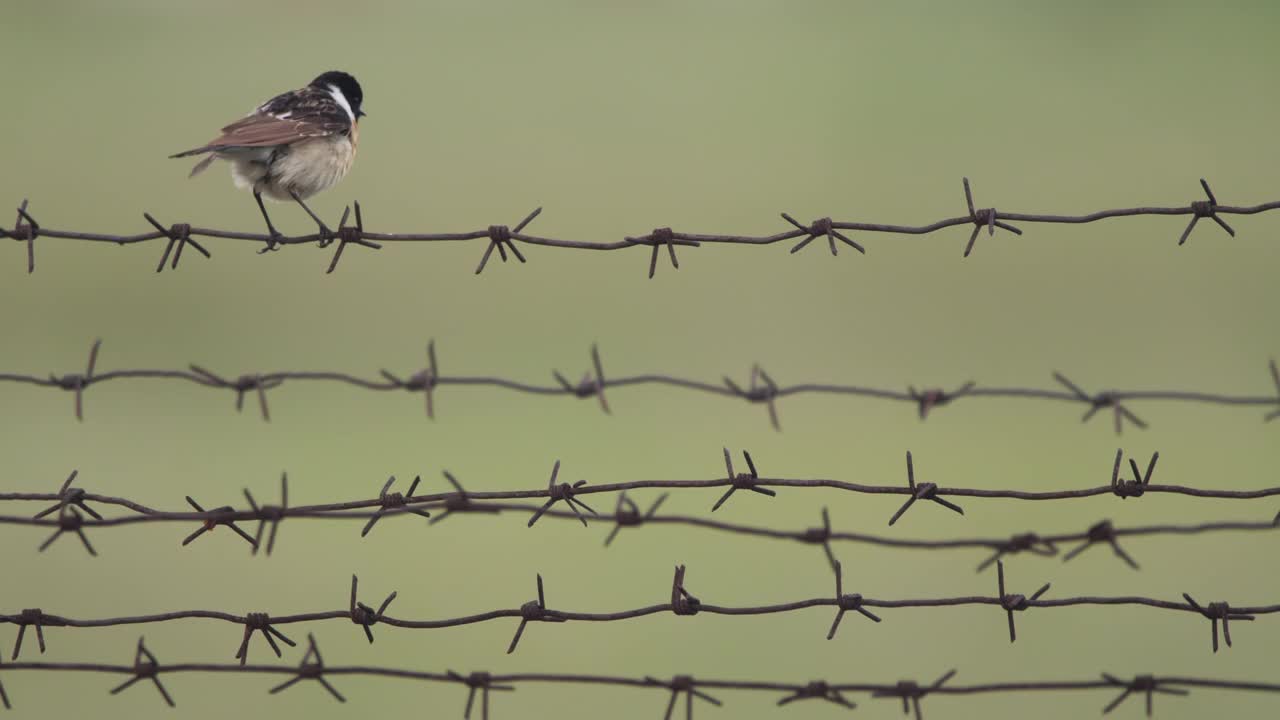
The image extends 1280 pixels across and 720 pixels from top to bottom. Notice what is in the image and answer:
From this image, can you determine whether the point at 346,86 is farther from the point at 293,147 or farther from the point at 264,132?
the point at 264,132

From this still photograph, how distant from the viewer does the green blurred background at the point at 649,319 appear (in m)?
7.79

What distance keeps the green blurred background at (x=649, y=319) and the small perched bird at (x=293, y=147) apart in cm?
279

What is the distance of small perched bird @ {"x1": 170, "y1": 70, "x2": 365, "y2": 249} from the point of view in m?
5.46

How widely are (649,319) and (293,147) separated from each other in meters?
6.69

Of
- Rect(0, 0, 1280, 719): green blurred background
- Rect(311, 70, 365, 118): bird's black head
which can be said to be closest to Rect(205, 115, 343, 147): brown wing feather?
Rect(311, 70, 365, 118): bird's black head

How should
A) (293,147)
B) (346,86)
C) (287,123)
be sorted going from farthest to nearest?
(346,86) < (293,147) < (287,123)

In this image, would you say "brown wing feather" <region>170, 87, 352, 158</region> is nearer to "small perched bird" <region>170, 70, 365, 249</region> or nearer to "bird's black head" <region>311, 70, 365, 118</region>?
"small perched bird" <region>170, 70, 365, 249</region>

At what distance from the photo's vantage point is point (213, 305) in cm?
1181

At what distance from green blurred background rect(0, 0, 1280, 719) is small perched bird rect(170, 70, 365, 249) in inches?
110

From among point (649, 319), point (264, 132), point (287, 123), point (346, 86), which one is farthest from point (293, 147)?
point (649, 319)

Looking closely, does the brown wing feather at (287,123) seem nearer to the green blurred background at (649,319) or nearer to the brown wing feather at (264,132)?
the brown wing feather at (264,132)

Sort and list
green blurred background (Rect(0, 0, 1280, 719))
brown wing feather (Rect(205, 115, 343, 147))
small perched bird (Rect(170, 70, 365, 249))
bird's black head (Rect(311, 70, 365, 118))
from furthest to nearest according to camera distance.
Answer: green blurred background (Rect(0, 0, 1280, 719))
bird's black head (Rect(311, 70, 365, 118))
small perched bird (Rect(170, 70, 365, 249))
brown wing feather (Rect(205, 115, 343, 147))

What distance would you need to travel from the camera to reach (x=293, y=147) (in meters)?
5.72

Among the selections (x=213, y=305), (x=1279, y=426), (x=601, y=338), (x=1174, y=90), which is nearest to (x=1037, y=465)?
(x=1279, y=426)
